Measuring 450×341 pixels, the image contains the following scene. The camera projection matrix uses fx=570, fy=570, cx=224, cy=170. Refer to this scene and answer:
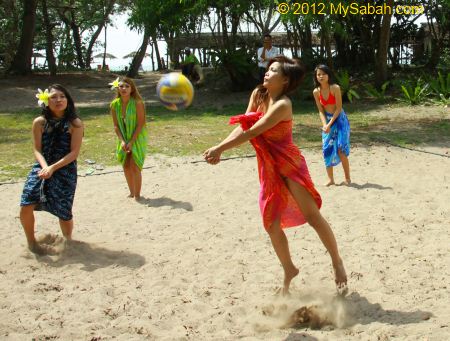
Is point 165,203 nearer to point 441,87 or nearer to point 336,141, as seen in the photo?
point 336,141

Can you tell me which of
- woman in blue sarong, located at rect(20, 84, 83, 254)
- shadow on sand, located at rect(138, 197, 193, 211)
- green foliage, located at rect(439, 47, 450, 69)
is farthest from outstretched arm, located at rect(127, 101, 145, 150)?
green foliage, located at rect(439, 47, 450, 69)

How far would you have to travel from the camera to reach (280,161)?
365 centimetres

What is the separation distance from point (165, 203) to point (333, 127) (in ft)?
7.78

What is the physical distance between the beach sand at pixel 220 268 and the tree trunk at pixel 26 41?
60.5 ft

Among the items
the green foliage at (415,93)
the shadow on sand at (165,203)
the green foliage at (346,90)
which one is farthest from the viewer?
the green foliage at (346,90)

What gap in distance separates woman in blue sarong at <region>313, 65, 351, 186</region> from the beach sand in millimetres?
350

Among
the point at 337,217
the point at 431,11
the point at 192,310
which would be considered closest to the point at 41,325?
the point at 192,310

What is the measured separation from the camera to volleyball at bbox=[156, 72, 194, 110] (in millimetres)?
5078

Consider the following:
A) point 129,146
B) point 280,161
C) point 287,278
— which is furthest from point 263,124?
point 129,146

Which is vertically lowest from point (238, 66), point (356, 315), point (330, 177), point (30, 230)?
point (356, 315)

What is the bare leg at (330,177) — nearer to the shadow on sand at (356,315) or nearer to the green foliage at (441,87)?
A: the shadow on sand at (356,315)

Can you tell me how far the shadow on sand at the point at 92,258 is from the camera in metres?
4.83

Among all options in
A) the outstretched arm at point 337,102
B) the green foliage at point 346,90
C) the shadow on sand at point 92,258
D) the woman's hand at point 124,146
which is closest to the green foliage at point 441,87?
the green foliage at point 346,90

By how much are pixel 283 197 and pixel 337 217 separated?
239cm
